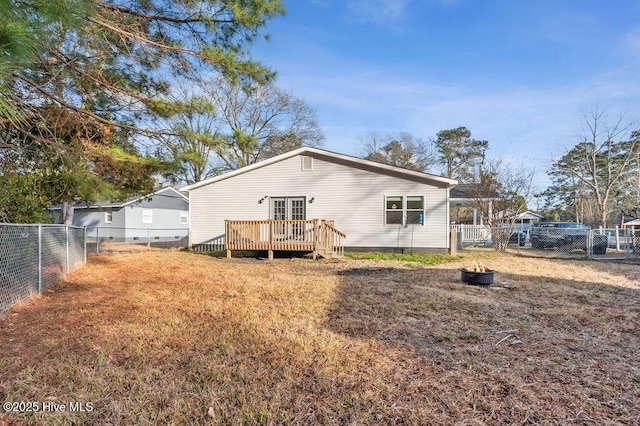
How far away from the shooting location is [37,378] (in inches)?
98.3

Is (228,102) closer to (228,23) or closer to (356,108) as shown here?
(356,108)

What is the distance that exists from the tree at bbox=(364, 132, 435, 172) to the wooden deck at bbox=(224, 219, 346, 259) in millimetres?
21958

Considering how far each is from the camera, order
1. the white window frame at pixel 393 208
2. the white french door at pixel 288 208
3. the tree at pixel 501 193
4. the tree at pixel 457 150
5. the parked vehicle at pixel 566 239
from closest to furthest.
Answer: the white window frame at pixel 393 208, the white french door at pixel 288 208, the parked vehicle at pixel 566 239, the tree at pixel 501 193, the tree at pixel 457 150

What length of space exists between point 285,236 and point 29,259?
7600 mm

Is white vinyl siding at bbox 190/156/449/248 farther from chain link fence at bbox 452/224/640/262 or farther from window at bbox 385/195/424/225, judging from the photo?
chain link fence at bbox 452/224/640/262

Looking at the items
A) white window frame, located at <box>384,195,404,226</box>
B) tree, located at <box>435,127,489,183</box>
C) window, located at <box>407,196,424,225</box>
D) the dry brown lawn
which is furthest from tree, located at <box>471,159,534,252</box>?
tree, located at <box>435,127,489,183</box>

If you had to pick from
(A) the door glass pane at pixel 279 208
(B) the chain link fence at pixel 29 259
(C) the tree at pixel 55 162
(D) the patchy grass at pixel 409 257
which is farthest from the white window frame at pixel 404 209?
(B) the chain link fence at pixel 29 259

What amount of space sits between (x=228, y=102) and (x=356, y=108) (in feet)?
32.4

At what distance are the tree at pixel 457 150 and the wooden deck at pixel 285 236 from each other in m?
25.2

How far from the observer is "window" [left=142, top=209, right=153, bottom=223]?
23.6 metres

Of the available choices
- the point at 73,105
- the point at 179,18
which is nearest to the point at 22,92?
the point at 73,105

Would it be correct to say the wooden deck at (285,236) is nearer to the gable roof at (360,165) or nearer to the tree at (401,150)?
the gable roof at (360,165)

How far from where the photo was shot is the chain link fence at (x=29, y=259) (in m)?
4.16

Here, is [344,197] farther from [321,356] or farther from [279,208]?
[321,356]
